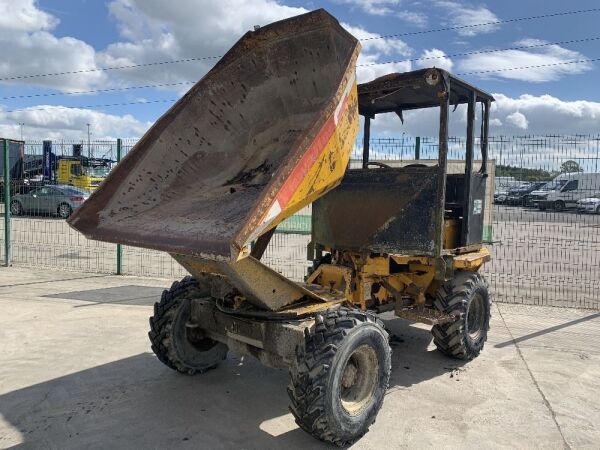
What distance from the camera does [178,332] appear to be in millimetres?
4664

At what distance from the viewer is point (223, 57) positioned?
4473 mm

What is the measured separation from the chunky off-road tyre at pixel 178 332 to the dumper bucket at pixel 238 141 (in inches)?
38.3

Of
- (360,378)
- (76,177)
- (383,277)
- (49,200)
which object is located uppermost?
(76,177)

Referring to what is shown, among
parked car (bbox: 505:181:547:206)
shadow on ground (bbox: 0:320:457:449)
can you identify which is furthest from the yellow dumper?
parked car (bbox: 505:181:547:206)

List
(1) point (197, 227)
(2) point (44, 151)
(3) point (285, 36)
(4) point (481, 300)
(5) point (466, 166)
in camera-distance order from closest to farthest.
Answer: (1) point (197, 227), (3) point (285, 36), (5) point (466, 166), (4) point (481, 300), (2) point (44, 151)

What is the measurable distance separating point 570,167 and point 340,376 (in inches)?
243

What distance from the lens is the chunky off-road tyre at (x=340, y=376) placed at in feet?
11.3

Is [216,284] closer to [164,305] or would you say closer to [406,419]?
[164,305]

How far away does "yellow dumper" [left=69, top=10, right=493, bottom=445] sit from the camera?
3.49 metres

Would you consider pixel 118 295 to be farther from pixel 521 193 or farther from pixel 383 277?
pixel 521 193

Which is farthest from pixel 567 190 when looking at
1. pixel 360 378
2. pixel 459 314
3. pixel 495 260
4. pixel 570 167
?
pixel 360 378

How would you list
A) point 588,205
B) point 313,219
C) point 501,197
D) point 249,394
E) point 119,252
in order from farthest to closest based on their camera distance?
point 588,205 → point 501,197 → point 119,252 → point 313,219 → point 249,394

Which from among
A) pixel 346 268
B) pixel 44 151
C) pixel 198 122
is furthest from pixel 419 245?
pixel 44 151

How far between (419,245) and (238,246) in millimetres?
2335
